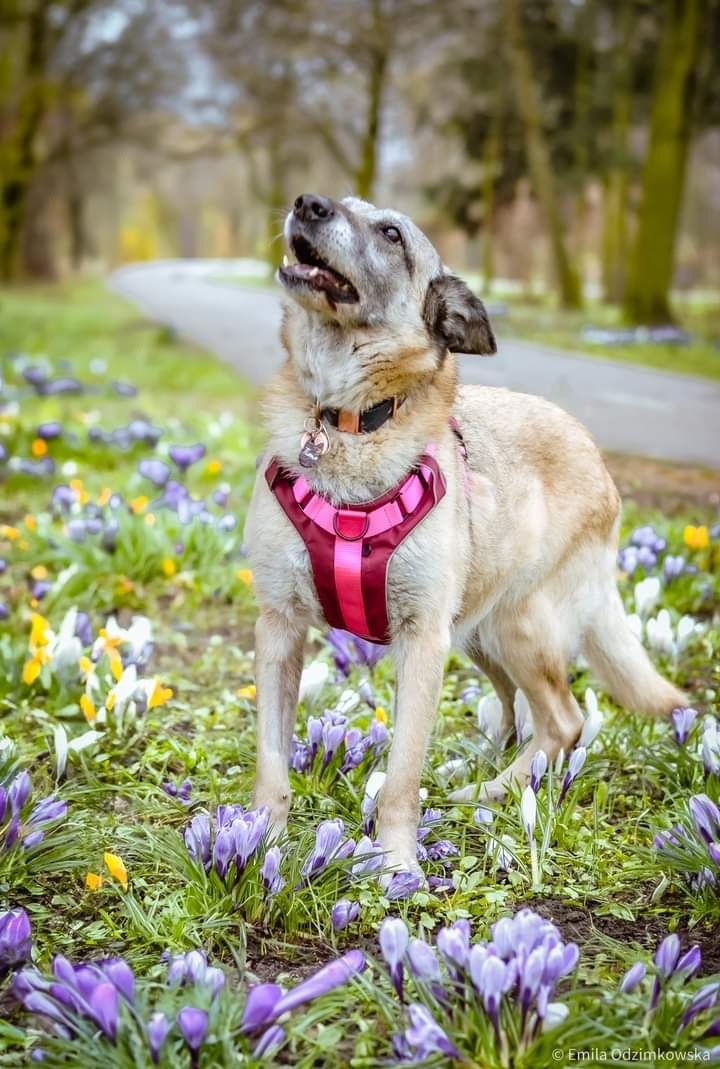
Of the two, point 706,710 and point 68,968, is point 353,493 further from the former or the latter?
→ point 706,710

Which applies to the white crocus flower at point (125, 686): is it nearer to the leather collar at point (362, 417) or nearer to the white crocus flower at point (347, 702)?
the white crocus flower at point (347, 702)

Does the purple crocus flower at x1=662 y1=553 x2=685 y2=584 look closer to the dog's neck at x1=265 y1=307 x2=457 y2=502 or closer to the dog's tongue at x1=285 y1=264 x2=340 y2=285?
the dog's neck at x1=265 y1=307 x2=457 y2=502

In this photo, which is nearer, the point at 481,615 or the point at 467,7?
the point at 481,615

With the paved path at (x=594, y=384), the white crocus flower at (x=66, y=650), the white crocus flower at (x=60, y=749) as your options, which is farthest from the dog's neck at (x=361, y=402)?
the paved path at (x=594, y=384)

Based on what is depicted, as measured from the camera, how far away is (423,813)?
11.6ft

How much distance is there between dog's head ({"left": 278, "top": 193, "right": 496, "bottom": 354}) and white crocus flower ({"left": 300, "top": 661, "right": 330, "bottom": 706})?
4.11 feet

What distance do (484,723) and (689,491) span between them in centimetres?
384

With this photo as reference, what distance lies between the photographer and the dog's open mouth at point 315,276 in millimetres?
3250

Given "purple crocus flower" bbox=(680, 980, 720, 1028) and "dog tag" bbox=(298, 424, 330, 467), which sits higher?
"dog tag" bbox=(298, 424, 330, 467)

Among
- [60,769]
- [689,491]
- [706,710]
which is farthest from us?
[689,491]

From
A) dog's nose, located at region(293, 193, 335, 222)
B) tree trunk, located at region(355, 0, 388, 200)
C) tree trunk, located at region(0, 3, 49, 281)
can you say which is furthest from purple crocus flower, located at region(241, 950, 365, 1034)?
tree trunk, located at region(0, 3, 49, 281)

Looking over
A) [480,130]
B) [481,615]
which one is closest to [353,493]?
[481,615]

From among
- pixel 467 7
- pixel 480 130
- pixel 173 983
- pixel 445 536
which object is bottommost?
pixel 173 983

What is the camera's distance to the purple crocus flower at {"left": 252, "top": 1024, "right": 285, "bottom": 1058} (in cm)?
223
